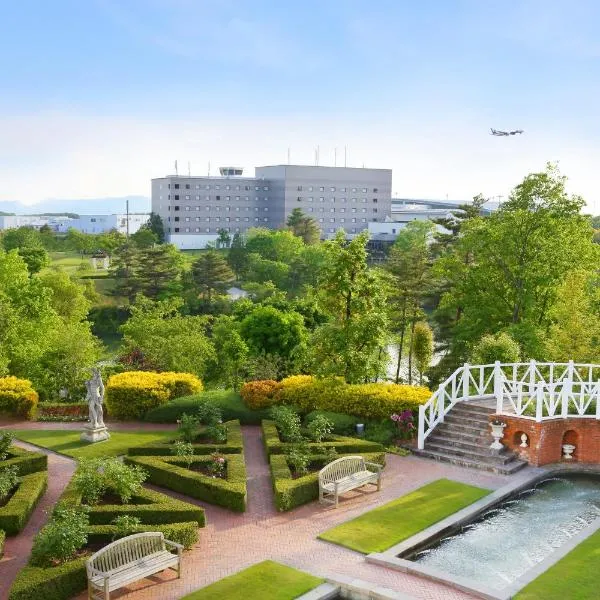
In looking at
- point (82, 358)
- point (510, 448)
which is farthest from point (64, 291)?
point (510, 448)

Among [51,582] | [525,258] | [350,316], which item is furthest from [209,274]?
[51,582]

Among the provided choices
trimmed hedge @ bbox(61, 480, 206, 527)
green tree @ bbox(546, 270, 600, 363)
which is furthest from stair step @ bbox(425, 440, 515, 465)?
trimmed hedge @ bbox(61, 480, 206, 527)

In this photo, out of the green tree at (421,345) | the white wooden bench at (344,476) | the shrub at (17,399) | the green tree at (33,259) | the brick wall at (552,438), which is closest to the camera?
the white wooden bench at (344,476)

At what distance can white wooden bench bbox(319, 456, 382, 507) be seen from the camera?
16.8m

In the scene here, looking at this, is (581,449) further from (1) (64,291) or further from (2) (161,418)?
(1) (64,291)

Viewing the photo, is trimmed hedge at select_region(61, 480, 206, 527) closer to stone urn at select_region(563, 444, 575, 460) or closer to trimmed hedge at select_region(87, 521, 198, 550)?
trimmed hedge at select_region(87, 521, 198, 550)

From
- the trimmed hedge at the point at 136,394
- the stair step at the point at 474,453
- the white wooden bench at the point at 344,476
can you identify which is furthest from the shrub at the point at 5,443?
the stair step at the point at 474,453

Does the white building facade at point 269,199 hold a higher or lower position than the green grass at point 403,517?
higher

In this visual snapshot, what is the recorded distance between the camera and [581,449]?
20.5 metres

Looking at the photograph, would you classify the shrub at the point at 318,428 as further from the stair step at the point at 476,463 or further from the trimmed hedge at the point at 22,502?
the trimmed hedge at the point at 22,502

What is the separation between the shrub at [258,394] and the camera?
23719mm

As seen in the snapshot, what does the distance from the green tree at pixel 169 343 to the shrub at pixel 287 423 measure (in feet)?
25.8

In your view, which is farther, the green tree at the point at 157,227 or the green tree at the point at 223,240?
the green tree at the point at 157,227

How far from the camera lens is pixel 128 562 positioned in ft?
41.4
